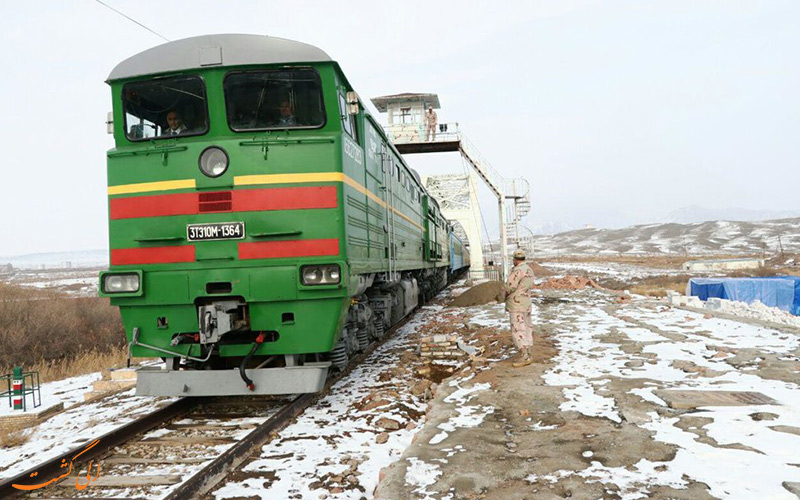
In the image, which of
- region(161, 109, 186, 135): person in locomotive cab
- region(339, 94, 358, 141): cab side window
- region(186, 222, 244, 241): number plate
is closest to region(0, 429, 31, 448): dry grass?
region(186, 222, 244, 241): number plate

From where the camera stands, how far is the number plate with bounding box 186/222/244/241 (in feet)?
18.6

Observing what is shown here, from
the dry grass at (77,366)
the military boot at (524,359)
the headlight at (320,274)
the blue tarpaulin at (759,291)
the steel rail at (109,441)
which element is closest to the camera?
the steel rail at (109,441)

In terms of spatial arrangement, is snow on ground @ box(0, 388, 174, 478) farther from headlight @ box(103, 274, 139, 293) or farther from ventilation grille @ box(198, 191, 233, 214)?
ventilation grille @ box(198, 191, 233, 214)

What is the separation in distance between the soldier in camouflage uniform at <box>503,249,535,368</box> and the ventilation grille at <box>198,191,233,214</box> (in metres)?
4.36

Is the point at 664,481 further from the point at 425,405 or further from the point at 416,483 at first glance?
the point at 425,405

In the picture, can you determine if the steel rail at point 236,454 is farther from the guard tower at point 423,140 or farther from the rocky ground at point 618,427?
the guard tower at point 423,140

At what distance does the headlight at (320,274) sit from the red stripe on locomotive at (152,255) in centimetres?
121

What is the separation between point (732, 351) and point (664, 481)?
5.51m

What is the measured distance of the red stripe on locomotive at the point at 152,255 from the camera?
5.73 metres

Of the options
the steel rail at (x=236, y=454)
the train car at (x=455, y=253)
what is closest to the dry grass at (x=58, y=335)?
the steel rail at (x=236, y=454)

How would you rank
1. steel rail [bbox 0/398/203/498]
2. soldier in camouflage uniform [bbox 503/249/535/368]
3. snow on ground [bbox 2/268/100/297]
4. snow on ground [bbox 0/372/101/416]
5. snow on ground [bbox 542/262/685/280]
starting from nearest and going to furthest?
steel rail [bbox 0/398/203/498], soldier in camouflage uniform [bbox 503/249/535/368], snow on ground [bbox 0/372/101/416], snow on ground [bbox 2/268/100/297], snow on ground [bbox 542/262/685/280]

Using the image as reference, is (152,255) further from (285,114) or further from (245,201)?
(285,114)

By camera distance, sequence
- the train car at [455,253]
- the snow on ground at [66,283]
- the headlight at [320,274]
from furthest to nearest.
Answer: the snow on ground at [66,283]
the train car at [455,253]
the headlight at [320,274]

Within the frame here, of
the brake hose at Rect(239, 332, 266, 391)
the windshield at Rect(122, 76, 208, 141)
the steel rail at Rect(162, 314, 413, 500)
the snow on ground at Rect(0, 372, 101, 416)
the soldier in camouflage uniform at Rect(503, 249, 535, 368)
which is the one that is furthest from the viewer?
the snow on ground at Rect(0, 372, 101, 416)
